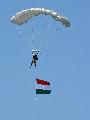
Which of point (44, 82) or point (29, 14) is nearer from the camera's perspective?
point (29, 14)

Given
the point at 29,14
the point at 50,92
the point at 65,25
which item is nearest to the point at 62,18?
the point at 65,25

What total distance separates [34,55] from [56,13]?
5.64 m

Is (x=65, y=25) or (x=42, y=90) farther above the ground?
(x=65, y=25)

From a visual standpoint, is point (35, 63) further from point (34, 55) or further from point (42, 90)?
point (42, 90)

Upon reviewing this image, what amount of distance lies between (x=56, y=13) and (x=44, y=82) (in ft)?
33.2

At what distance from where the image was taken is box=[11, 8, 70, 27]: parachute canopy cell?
1927 inches

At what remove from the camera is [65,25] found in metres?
49.0

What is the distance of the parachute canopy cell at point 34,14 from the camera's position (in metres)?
48.9

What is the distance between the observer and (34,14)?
164ft

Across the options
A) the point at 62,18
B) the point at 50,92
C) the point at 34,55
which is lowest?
the point at 50,92

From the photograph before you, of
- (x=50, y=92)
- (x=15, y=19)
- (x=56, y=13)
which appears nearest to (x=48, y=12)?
(x=56, y=13)

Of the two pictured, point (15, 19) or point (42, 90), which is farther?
point (42, 90)

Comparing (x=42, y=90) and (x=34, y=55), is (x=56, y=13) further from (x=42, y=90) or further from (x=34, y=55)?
(x=42, y=90)

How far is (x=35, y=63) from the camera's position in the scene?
5025cm
